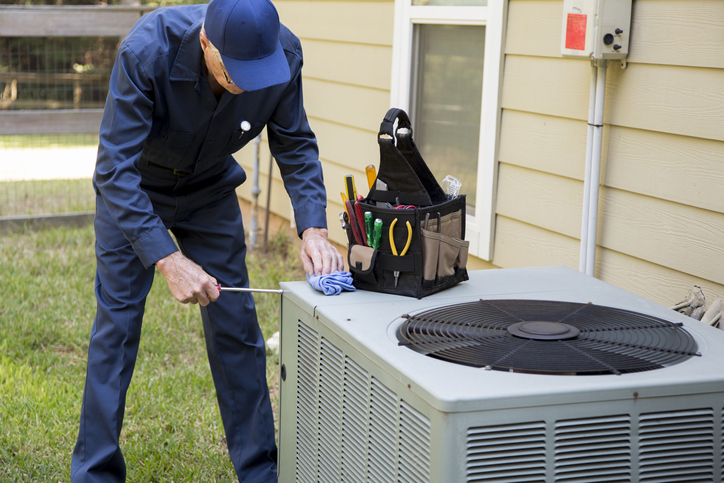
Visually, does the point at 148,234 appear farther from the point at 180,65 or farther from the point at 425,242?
the point at 425,242

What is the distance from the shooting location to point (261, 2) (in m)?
1.96

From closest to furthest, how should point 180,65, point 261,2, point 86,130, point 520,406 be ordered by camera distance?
1. point 520,406
2. point 261,2
3. point 180,65
4. point 86,130

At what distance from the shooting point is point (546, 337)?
153 cm

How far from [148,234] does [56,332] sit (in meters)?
2.11

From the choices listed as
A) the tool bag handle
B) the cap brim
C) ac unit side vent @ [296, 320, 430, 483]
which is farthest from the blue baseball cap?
ac unit side vent @ [296, 320, 430, 483]

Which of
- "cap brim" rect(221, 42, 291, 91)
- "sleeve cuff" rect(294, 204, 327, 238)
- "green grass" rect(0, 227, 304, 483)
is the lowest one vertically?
"green grass" rect(0, 227, 304, 483)

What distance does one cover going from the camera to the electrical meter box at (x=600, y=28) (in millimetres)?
2406

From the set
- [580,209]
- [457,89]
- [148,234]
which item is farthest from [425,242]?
[457,89]

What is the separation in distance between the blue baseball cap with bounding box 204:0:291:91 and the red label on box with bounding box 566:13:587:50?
40.9 inches

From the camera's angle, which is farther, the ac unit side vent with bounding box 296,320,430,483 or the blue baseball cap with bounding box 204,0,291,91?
the blue baseball cap with bounding box 204,0,291,91

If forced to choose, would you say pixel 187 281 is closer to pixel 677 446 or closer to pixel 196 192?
pixel 196 192

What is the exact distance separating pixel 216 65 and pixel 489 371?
3.68 ft

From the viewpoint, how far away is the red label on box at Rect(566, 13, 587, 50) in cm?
247

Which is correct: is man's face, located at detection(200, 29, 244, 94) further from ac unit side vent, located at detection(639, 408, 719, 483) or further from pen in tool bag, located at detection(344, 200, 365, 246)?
ac unit side vent, located at detection(639, 408, 719, 483)
